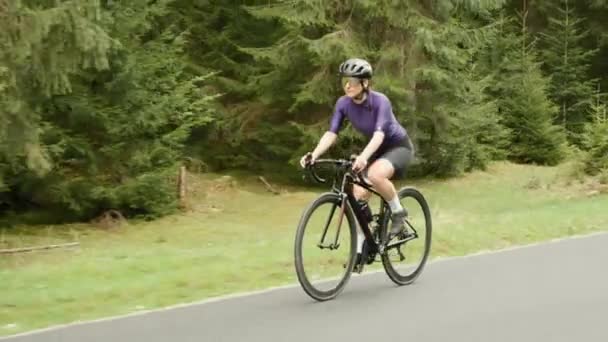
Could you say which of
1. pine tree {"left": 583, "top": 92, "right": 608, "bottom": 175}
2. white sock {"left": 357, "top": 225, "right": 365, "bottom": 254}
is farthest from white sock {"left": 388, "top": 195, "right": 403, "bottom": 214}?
pine tree {"left": 583, "top": 92, "right": 608, "bottom": 175}

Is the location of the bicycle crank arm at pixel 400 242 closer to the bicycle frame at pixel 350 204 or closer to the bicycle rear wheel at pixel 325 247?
the bicycle frame at pixel 350 204

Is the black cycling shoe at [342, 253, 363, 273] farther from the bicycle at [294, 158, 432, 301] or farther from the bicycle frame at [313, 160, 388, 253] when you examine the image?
the bicycle frame at [313, 160, 388, 253]

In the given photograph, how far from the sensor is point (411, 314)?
636cm

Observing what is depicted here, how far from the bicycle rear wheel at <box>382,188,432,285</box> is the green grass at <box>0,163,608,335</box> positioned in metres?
1.07

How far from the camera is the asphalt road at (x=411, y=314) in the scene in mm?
5684

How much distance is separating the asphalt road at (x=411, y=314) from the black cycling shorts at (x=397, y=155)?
111cm

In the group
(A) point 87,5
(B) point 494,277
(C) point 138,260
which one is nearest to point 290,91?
(A) point 87,5

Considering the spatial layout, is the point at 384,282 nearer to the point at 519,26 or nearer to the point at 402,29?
the point at 402,29

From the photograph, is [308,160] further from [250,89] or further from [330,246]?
[250,89]

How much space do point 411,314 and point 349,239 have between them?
37.5 inches

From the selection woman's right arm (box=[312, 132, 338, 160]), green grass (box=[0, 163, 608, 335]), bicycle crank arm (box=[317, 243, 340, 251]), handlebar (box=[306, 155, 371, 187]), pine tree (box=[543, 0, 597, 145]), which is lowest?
green grass (box=[0, 163, 608, 335])

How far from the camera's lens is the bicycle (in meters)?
6.60

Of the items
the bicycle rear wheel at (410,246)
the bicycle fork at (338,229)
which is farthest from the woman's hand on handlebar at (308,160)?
the bicycle rear wheel at (410,246)

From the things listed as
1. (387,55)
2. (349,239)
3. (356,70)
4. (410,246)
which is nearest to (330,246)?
(349,239)
